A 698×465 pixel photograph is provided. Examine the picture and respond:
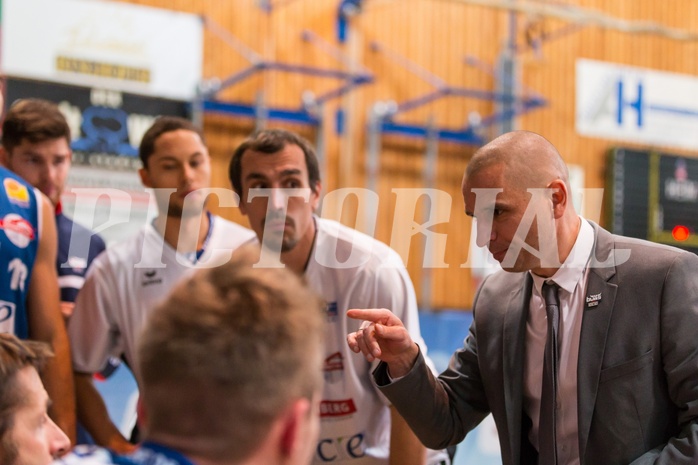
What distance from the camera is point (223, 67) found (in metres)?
11.3

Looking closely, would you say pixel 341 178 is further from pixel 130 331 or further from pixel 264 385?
pixel 264 385

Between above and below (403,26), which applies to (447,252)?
below

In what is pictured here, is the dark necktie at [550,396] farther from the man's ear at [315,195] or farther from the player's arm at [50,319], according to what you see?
the player's arm at [50,319]

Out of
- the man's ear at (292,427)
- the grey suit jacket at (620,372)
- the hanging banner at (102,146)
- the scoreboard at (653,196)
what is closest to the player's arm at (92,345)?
the grey suit jacket at (620,372)

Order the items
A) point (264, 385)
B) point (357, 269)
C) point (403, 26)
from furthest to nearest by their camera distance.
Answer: point (403, 26)
point (357, 269)
point (264, 385)

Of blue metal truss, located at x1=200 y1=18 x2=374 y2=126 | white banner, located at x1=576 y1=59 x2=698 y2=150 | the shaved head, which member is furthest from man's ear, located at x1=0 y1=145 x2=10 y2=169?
white banner, located at x1=576 y1=59 x2=698 y2=150

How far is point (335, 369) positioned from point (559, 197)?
54.1 inches

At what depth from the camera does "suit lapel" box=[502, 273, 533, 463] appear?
3.18 meters

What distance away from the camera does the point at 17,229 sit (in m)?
3.72

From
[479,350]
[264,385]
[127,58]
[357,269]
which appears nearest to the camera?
[264,385]

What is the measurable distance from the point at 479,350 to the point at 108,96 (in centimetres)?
795

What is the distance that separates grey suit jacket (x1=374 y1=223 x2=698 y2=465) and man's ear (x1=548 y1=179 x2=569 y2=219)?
18 cm

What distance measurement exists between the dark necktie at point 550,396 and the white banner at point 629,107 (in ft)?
35.0

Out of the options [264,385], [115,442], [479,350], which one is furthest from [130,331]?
[264,385]
